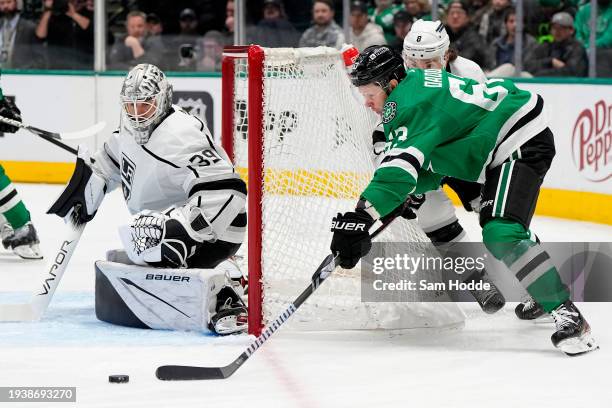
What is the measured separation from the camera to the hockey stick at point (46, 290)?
13.0 ft

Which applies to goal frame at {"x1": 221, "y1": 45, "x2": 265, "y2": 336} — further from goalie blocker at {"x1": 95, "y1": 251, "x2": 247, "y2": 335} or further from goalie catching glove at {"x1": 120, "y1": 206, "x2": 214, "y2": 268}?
goalie catching glove at {"x1": 120, "y1": 206, "x2": 214, "y2": 268}

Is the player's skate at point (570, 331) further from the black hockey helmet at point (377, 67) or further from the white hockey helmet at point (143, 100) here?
the white hockey helmet at point (143, 100)

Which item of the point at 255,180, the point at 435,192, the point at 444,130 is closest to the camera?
the point at 444,130

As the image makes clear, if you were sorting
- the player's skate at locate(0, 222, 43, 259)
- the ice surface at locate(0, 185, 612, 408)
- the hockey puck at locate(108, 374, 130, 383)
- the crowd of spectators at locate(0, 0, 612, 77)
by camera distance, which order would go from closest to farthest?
1. the ice surface at locate(0, 185, 612, 408)
2. the hockey puck at locate(108, 374, 130, 383)
3. the player's skate at locate(0, 222, 43, 259)
4. the crowd of spectators at locate(0, 0, 612, 77)

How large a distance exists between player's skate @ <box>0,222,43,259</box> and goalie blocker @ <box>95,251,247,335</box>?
157 cm

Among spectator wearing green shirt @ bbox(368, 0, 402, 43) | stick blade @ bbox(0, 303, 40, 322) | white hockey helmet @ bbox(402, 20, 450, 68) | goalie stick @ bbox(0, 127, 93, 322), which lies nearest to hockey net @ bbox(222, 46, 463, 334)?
white hockey helmet @ bbox(402, 20, 450, 68)

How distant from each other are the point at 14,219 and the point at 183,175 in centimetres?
184

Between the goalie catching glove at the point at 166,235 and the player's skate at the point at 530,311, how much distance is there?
3.48 ft

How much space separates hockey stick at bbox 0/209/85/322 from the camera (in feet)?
13.0

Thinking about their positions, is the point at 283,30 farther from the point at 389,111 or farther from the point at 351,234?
the point at 351,234

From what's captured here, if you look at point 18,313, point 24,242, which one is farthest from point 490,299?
point 24,242

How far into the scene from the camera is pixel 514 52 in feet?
23.3

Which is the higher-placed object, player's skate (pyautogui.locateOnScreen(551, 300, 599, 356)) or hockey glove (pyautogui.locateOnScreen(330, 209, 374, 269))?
hockey glove (pyautogui.locateOnScreen(330, 209, 374, 269))

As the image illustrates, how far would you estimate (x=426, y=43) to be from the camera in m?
4.19
